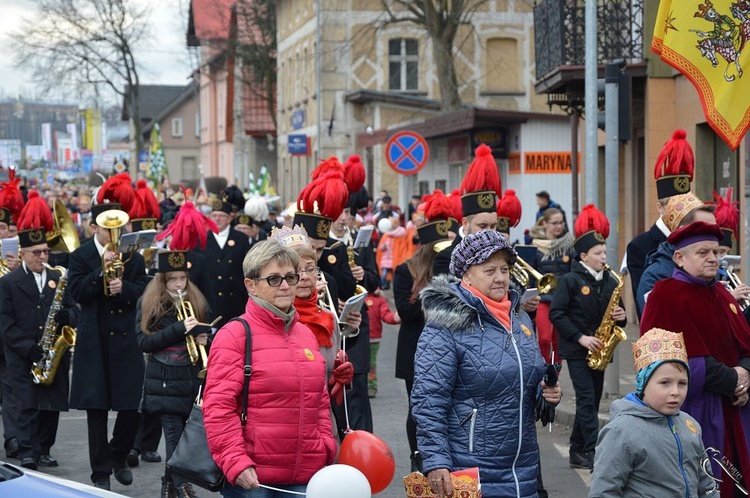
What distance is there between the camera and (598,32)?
63.7ft

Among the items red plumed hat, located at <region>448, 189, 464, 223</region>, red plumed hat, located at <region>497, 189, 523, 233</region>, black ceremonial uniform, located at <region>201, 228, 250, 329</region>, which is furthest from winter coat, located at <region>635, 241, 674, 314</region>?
black ceremonial uniform, located at <region>201, 228, 250, 329</region>

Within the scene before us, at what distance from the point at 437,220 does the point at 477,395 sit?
3.97m

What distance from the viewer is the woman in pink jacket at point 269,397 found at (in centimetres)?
544

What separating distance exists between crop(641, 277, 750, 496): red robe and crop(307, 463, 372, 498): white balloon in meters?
1.70

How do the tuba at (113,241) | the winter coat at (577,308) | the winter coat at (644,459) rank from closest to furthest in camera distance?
the winter coat at (644,459)
the tuba at (113,241)
the winter coat at (577,308)

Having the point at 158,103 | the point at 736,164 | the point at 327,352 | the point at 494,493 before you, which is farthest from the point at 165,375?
the point at 158,103

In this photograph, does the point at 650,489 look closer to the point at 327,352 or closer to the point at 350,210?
the point at 327,352

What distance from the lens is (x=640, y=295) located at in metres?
7.62

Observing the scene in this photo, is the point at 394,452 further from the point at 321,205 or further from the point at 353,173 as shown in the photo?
the point at 321,205

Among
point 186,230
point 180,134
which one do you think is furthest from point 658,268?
point 180,134

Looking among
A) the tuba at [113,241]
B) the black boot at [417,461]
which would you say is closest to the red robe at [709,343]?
the black boot at [417,461]

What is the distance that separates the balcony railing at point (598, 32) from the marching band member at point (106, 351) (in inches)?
427

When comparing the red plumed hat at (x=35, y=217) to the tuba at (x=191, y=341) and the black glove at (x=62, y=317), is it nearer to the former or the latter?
the black glove at (x=62, y=317)

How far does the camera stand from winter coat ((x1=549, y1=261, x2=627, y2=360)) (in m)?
10.1
